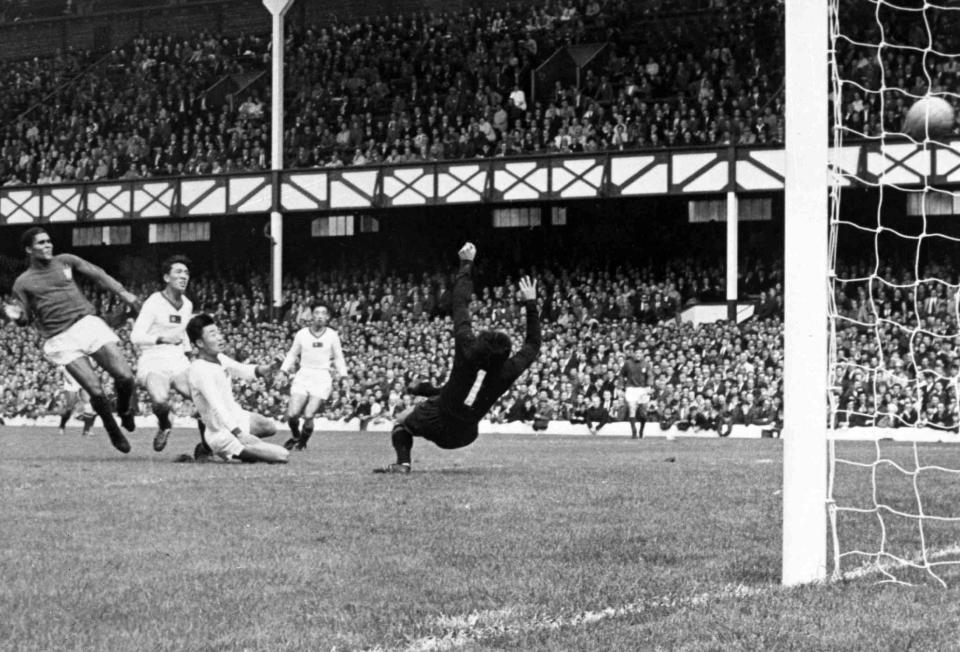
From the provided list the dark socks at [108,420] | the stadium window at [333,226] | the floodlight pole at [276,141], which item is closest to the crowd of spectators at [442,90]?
the floodlight pole at [276,141]

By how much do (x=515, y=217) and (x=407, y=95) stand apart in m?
5.06

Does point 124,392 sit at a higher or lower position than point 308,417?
higher

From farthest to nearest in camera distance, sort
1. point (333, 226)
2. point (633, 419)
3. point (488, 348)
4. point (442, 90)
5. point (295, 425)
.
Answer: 1. point (333, 226)
2. point (442, 90)
3. point (633, 419)
4. point (295, 425)
5. point (488, 348)

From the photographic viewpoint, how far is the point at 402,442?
12.1 m

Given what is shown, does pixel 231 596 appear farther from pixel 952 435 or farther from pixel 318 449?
pixel 952 435

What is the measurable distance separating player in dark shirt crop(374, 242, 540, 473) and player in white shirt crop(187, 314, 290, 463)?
2.11 m

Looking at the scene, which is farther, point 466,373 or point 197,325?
point 197,325

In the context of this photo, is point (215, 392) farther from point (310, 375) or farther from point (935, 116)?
point (935, 116)

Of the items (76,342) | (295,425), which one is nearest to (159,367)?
(76,342)

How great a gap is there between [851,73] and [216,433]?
23.3m

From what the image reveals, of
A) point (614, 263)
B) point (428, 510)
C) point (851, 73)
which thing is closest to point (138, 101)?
point (614, 263)

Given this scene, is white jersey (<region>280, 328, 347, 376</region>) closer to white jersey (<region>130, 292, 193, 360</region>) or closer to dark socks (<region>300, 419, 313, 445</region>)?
dark socks (<region>300, 419, 313, 445</region>)

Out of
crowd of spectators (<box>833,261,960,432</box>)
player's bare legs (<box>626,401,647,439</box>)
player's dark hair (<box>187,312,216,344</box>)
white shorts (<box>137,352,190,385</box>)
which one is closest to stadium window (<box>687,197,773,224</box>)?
crowd of spectators (<box>833,261,960,432</box>)

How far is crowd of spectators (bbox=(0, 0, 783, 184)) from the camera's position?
35.8 m
